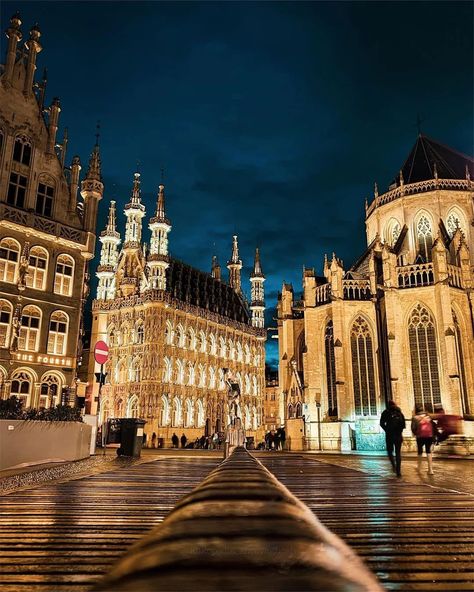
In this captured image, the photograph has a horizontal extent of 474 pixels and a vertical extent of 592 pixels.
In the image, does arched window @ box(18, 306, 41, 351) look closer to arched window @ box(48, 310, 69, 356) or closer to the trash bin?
arched window @ box(48, 310, 69, 356)

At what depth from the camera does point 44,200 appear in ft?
83.7

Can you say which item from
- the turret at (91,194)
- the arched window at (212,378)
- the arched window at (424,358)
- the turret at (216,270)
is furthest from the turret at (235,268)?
the turret at (91,194)

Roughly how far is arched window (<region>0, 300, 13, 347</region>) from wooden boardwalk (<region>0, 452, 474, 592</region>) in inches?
740

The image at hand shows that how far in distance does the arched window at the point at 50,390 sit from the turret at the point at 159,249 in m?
25.1

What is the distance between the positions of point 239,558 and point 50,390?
25.9 meters

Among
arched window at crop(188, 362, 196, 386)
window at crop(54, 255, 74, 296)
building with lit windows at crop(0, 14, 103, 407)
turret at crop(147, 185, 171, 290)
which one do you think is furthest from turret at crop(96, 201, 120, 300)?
window at crop(54, 255, 74, 296)

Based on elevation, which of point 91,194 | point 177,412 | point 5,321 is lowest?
point 177,412

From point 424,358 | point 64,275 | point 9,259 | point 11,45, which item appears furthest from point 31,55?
point 424,358

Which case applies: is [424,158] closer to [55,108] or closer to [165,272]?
[165,272]

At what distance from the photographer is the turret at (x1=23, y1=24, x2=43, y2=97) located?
25828 millimetres

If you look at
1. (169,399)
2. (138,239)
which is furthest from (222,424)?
(138,239)

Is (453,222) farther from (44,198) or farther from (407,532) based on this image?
(407,532)

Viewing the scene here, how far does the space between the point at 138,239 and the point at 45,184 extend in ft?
97.6

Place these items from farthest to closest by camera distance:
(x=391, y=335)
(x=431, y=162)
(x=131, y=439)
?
(x=431, y=162) < (x=391, y=335) < (x=131, y=439)
